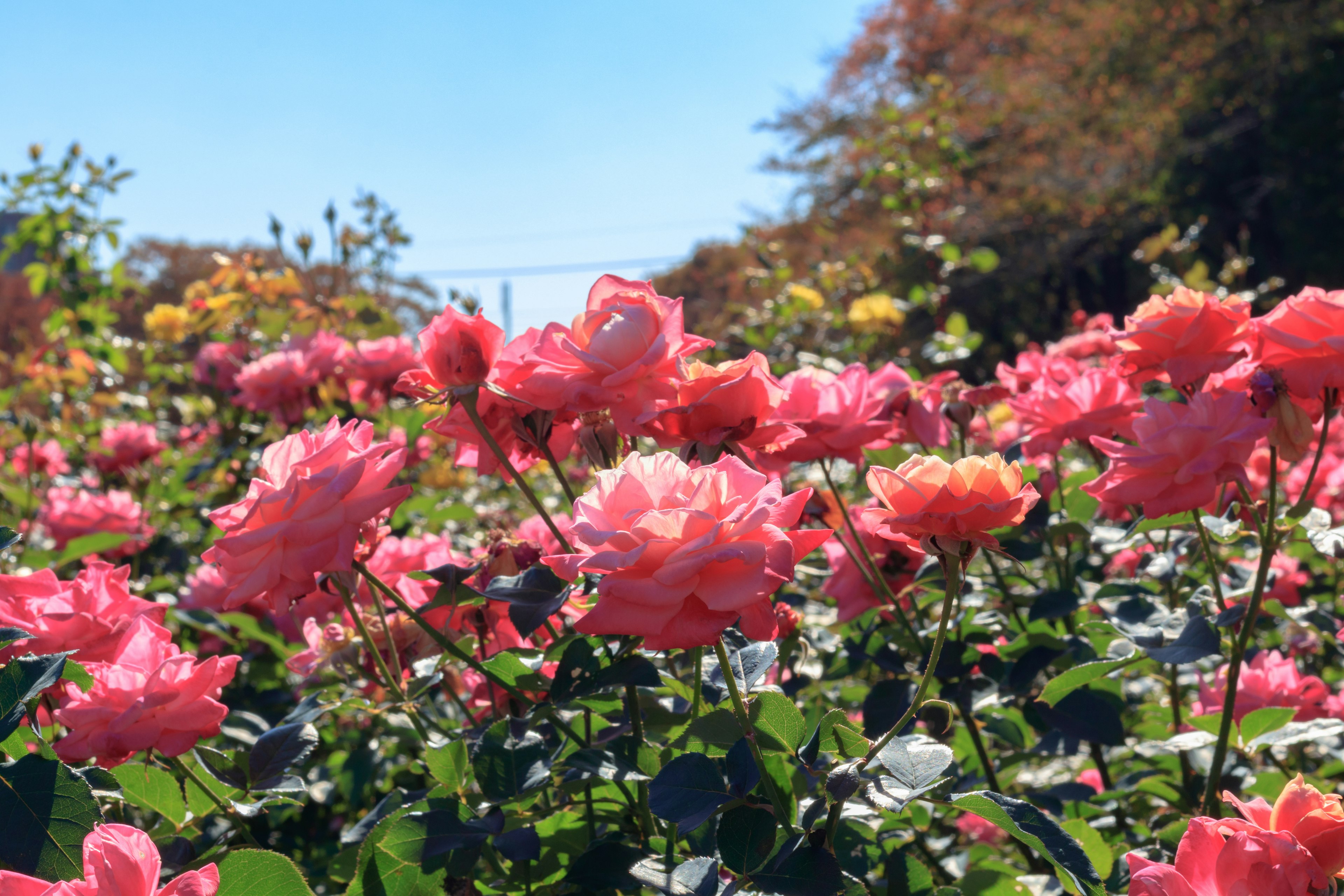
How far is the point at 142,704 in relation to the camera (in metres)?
0.82

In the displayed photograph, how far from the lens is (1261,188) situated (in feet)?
28.0

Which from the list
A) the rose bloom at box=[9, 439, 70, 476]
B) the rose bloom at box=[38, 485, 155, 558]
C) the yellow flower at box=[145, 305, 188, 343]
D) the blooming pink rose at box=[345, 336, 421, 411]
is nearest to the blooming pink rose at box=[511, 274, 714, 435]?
the blooming pink rose at box=[345, 336, 421, 411]

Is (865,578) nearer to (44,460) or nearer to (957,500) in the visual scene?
(957,500)

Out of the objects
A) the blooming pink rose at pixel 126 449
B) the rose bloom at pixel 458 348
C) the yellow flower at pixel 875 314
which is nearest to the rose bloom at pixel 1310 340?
the rose bloom at pixel 458 348

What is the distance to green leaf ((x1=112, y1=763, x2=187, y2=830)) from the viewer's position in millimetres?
854

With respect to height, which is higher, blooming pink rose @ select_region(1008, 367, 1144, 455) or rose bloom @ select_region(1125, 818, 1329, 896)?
blooming pink rose @ select_region(1008, 367, 1144, 455)

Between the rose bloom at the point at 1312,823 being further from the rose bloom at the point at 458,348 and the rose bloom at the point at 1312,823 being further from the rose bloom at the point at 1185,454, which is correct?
the rose bloom at the point at 458,348

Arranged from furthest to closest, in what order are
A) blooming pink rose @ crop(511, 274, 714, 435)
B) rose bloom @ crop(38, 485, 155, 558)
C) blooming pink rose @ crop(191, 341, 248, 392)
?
blooming pink rose @ crop(191, 341, 248, 392) < rose bloom @ crop(38, 485, 155, 558) < blooming pink rose @ crop(511, 274, 714, 435)

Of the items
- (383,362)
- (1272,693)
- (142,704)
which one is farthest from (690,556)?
(383,362)

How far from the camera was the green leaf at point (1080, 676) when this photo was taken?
2.91ft

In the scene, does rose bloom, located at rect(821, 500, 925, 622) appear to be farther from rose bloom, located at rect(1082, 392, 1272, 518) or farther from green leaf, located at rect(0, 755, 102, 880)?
green leaf, located at rect(0, 755, 102, 880)

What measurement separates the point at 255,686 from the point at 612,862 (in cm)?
125

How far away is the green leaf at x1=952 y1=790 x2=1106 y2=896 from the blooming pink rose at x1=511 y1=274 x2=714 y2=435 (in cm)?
41

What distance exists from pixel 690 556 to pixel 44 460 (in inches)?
104
